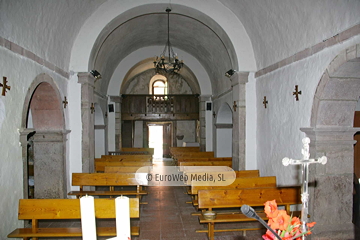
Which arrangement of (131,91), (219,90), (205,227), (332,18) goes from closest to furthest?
(332,18), (205,227), (219,90), (131,91)

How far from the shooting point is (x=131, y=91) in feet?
59.5

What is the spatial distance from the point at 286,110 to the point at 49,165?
19.2ft

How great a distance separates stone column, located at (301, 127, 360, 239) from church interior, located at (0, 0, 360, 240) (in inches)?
0.7

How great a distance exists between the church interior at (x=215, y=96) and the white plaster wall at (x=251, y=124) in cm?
3

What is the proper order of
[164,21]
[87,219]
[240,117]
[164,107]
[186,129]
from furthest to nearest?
[186,129] < [164,107] < [164,21] < [240,117] < [87,219]

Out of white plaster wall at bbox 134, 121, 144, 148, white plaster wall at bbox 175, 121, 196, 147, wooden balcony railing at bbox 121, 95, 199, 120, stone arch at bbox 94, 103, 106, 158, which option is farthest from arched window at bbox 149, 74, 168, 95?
stone arch at bbox 94, 103, 106, 158

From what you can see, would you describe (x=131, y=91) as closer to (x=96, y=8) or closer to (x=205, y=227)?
(x=96, y=8)

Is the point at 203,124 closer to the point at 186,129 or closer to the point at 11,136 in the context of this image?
the point at 186,129

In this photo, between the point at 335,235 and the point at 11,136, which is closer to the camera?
the point at 11,136

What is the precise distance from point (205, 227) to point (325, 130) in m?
2.97

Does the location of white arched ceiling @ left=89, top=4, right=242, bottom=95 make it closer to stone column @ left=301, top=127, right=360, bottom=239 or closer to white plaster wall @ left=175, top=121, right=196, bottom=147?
stone column @ left=301, top=127, right=360, bottom=239

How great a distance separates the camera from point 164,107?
1583 centimetres

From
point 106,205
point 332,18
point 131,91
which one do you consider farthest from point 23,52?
point 131,91

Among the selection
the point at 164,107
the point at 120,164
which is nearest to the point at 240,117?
the point at 120,164
